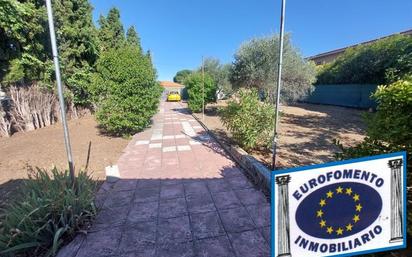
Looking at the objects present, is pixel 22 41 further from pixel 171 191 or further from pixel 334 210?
pixel 334 210

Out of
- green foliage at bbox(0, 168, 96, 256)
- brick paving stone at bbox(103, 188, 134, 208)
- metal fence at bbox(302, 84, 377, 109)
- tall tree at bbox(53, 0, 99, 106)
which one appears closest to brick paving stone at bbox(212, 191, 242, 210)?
brick paving stone at bbox(103, 188, 134, 208)

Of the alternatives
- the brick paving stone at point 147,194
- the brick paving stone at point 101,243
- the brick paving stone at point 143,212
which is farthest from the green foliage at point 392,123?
the brick paving stone at point 147,194

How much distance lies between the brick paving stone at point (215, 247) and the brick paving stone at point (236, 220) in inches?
8.7

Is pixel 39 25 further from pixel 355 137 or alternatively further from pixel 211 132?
pixel 355 137

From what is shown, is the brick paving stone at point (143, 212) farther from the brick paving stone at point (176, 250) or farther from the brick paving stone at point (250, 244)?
the brick paving stone at point (250, 244)

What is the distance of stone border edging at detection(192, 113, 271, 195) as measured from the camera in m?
3.69

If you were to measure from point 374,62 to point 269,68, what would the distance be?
377 inches

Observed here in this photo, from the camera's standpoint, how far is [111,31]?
1605 cm

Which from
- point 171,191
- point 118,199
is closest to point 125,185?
point 118,199

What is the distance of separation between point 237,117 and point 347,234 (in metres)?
4.34

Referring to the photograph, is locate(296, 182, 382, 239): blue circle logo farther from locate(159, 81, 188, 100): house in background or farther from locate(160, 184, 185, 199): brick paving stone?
locate(159, 81, 188, 100): house in background

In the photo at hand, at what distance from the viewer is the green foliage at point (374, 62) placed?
12.4 metres

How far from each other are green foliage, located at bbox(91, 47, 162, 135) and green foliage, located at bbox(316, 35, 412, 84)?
12.1 metres

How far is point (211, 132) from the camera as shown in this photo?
8461 mm
